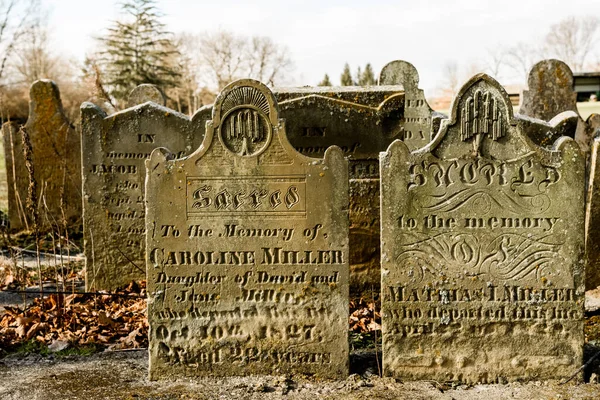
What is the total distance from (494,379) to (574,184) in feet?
5.12

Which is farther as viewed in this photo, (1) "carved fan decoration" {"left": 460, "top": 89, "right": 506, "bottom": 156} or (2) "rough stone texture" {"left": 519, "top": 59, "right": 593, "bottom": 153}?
(2) "rough stone texture" {"left": 519, "top": 59, "right": 593, "bottom": 153}

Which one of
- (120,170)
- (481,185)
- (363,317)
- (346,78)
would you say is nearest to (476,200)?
(481,185)

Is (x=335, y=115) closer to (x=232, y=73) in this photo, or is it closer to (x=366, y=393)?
(x=366, y=393)

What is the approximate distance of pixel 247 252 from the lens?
5.23 meters

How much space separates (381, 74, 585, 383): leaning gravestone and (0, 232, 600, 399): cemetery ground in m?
0.23

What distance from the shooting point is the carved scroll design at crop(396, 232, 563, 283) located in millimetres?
5105

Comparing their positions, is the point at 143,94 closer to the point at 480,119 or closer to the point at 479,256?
the point at 480,119

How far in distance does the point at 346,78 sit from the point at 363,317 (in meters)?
64.8

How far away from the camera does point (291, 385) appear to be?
5078mm

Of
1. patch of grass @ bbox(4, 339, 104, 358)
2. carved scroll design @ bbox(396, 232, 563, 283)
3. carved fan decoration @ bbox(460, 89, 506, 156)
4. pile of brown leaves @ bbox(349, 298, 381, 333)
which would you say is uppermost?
carved fan decoration @ bbox(460, 89, 506, 156)

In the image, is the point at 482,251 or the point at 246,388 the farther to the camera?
the point at 482,251

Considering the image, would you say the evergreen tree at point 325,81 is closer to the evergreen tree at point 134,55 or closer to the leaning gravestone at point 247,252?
the evergreen tree at point 134,55

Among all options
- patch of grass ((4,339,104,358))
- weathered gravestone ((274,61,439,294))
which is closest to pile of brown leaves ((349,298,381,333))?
weathered gravestone ((274,61,439,294))

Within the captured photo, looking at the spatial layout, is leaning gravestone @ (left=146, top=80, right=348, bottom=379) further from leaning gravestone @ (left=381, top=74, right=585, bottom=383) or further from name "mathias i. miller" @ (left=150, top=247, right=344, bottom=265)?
leaning gravestone @ (left=381, top=74, right=585, bottom=383)
